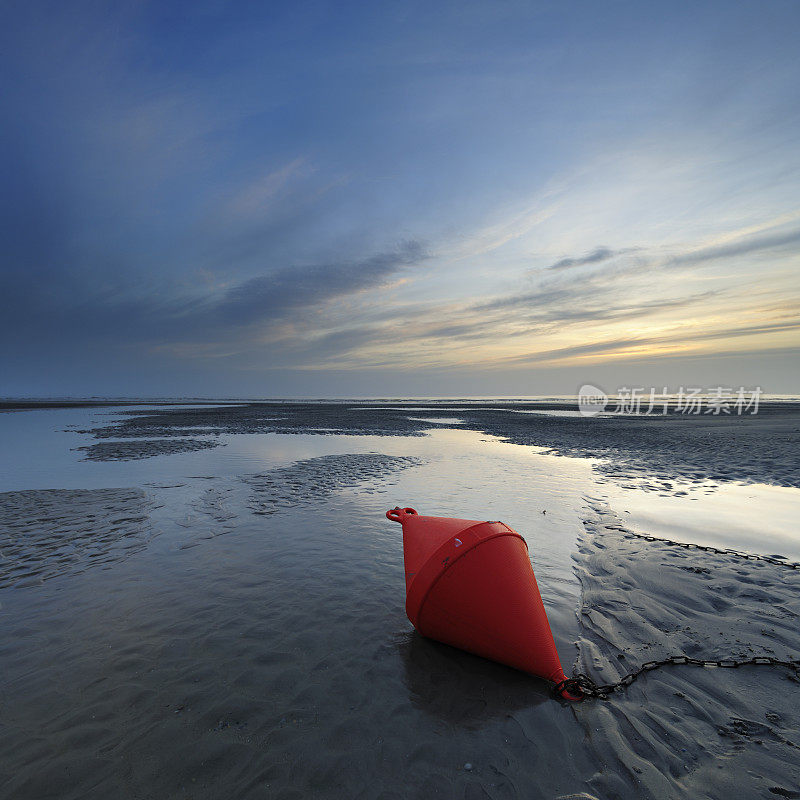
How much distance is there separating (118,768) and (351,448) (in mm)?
19355

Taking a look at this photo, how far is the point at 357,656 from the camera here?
4.57m

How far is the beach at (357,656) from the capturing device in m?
3.16

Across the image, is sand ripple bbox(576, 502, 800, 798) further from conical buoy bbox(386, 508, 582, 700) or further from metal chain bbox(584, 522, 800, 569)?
conical buoy bbox(386, 508, 582, 700)

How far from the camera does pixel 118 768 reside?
3.17 m

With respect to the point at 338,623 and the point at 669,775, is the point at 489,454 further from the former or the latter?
the point at 669,775

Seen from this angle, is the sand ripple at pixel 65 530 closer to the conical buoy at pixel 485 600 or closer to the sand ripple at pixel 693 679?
the conical buoy at pixel 485 600

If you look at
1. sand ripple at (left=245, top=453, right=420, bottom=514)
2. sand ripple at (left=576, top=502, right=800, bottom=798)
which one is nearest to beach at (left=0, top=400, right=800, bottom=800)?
sand ripple at (left=576, top=502, right=800, bottom=798)

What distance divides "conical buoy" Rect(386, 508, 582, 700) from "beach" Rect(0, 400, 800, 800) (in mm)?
264

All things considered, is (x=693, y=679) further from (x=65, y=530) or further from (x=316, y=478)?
(x=316, y=478)

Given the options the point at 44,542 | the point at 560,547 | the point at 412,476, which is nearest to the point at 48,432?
the point at 44,542

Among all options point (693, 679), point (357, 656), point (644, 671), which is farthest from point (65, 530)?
point (693, 679)

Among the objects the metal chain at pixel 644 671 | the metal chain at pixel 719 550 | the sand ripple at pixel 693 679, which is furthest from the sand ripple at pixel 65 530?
the metal chain at pixel 719 550

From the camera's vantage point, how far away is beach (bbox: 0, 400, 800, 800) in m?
3.16

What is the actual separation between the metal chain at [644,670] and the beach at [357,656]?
0.23 feet
